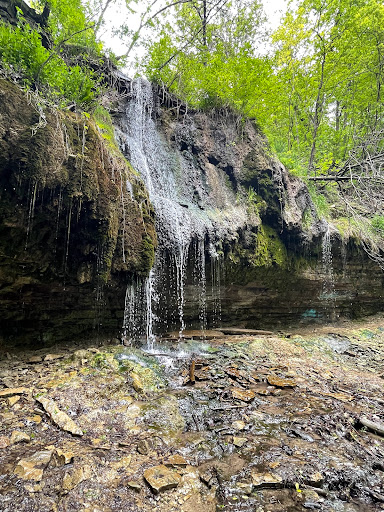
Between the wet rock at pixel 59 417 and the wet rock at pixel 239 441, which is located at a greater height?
the wet rock at pixel 59 417

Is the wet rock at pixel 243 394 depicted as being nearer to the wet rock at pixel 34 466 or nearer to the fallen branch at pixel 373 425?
the fallen branch at pixel 373 425

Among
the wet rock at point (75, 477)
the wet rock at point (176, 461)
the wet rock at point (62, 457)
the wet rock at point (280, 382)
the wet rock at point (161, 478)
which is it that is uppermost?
the wet rock at point (62, 457)

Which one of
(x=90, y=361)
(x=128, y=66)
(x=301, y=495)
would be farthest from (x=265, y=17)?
(x=301, y=495)

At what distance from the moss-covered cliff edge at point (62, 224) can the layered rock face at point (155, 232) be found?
0.07 ft

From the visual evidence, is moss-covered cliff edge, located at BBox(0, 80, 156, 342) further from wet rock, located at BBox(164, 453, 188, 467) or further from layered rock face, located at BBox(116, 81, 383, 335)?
wet rock, located at BBox(164, 453, 188, 467)

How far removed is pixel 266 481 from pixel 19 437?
102 inches

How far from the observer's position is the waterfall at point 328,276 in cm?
1007

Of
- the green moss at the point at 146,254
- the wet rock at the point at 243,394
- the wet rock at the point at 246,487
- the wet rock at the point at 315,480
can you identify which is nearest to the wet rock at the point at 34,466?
the wet rock at the point at 246,487

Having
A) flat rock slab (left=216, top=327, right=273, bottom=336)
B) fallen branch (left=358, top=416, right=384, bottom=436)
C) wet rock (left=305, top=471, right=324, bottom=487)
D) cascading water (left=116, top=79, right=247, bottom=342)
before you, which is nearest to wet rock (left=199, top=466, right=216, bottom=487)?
wet rock (left=305, top=471, right=324, bottom=487)

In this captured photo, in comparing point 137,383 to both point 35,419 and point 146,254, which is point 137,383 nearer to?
point 35,419

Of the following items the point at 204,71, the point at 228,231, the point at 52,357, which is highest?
the point at 204,71

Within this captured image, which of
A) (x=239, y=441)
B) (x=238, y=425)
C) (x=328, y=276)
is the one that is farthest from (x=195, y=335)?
(x=328, y=276)

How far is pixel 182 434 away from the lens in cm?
319

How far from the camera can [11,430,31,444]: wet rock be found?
2729 mm
